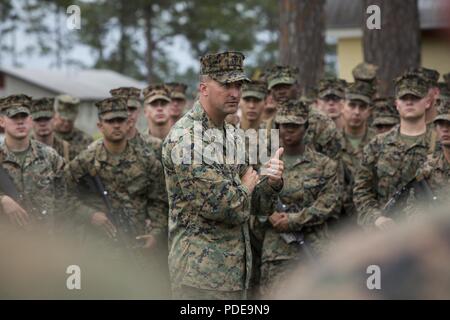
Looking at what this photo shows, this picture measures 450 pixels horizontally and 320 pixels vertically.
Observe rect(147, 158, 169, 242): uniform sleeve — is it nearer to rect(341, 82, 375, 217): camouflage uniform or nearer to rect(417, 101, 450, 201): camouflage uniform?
rect(341, 82, 375, 217): camouflage uniform

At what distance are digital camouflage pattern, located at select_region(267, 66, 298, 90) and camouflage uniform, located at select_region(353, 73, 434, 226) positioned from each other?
1489 mm

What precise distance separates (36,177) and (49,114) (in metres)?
1.77

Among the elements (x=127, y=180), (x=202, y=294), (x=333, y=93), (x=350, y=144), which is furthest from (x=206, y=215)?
(x=333, y=93)

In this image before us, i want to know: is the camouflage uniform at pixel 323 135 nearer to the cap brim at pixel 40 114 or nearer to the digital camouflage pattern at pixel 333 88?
the digital camouflage pattern at pixel 333 88

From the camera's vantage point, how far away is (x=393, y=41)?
424 inches

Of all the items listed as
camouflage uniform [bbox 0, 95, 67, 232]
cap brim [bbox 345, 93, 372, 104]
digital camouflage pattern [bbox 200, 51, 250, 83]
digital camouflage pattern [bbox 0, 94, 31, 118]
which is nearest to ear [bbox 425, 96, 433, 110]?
cap brim [bbox 345, 93, 372, 104]

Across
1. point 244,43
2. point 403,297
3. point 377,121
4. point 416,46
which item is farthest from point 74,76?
point 403,297

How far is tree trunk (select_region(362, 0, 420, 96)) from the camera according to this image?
1066 centimetres

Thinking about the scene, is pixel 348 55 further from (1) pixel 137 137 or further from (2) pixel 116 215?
(2) pixel 116 215

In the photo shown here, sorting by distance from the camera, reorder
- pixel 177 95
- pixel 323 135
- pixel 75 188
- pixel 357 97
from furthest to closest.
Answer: pixel 177 95, pixel 357 97, pixel 323 135, pixel 75 188

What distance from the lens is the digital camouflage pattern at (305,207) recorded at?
6355mm

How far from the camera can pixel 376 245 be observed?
186cm

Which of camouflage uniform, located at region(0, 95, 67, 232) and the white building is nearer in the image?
camouflage uniform, located at region(0, 95, 67, 232)

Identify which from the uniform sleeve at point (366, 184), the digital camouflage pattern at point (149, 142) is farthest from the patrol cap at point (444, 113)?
the digital camouflage pattern at point (149, 142)
